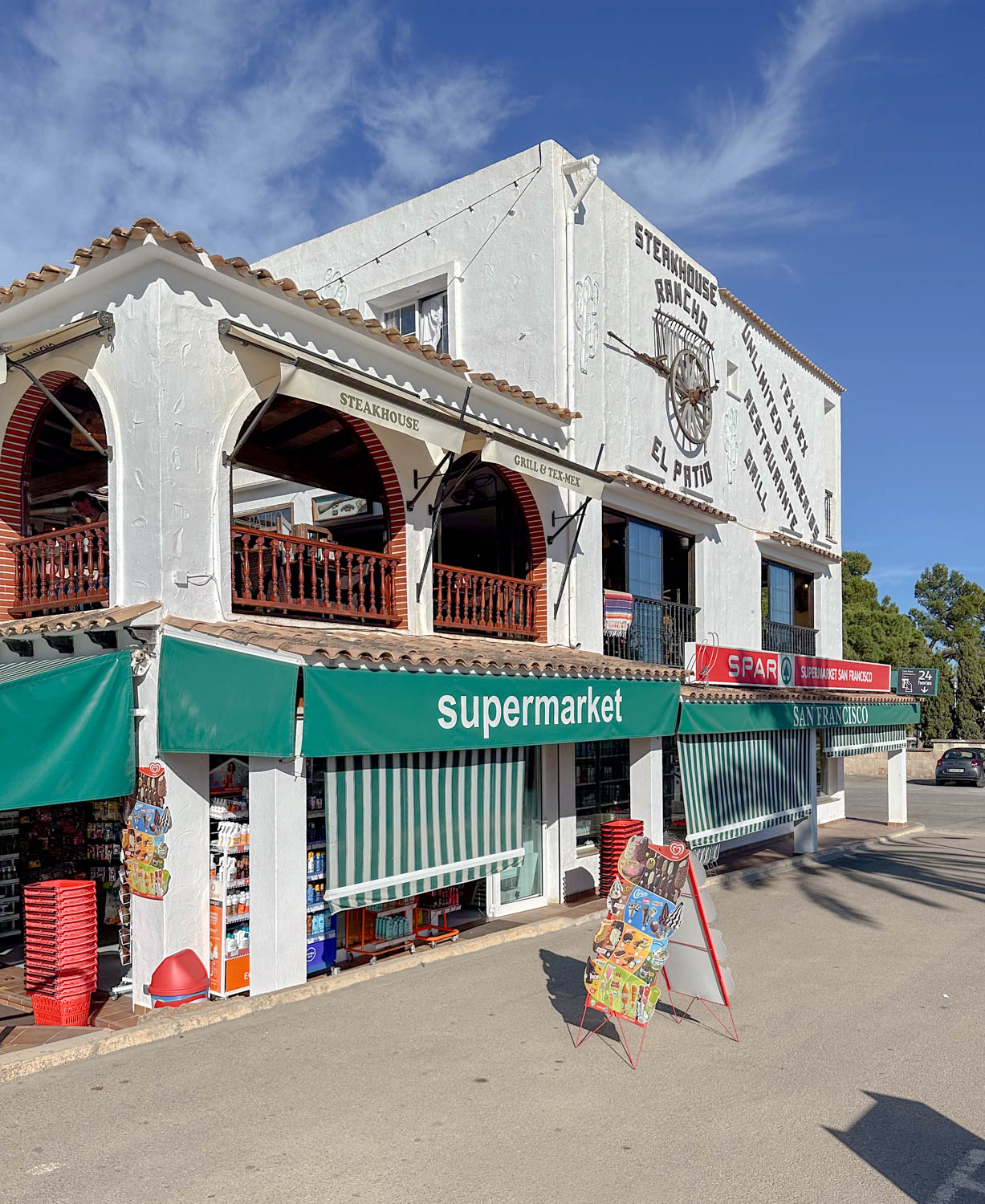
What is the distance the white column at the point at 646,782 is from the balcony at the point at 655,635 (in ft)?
5.67

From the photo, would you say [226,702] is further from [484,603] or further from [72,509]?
[72,509]

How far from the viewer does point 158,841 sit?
8.00 meters

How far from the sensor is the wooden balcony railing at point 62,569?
8.94 m

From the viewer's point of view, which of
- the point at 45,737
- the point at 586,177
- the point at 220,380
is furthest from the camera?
the point at 586,177

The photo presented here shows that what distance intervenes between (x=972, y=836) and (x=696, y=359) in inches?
460

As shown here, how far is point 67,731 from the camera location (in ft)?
25.0

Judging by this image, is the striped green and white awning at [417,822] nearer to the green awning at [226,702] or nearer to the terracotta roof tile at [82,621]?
the green awning at [226,702]

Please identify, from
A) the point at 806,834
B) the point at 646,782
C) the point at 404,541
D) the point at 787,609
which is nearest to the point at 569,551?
the point at 404,541

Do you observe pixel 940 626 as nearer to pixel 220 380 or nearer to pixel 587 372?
pixel 587 372

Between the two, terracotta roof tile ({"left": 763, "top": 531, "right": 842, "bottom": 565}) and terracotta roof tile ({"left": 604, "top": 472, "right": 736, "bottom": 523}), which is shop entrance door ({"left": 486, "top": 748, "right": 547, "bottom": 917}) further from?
terracotta roof tile ({"left": 763, "top": 531, "right": 842, "bottom": 565})

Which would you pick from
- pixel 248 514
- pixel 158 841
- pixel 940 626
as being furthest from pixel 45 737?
pixel 940 626

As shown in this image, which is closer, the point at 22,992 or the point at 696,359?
the point at 22,992

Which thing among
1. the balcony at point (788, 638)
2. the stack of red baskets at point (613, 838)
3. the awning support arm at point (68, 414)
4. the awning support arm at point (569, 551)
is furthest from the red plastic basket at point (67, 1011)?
the balcony at point (788, 638)

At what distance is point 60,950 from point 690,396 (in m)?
12.4
